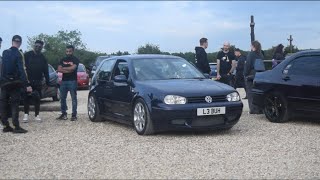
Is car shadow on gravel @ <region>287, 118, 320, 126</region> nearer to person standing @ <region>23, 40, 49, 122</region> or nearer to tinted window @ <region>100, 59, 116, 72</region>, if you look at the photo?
tinted window @ <region>100, 59, 116, 72</region>

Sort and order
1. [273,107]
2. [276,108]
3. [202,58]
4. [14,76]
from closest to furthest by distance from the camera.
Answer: [14,76], [276,108], [273,107], [202,58]

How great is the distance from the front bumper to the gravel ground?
7.4 inches

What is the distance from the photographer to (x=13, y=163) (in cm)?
661

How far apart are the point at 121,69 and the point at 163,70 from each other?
905mm

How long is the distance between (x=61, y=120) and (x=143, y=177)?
5.91 m

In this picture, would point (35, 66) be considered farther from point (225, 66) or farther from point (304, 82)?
point (304, 82)

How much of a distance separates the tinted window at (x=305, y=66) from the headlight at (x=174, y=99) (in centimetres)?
285

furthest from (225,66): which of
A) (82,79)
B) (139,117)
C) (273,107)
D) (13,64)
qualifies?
(82,79)

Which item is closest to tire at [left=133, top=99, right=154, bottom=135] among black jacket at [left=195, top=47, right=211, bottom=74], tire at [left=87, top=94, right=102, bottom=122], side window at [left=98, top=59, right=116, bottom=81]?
side window at [left=98, top=59, right=116, bottom=81]

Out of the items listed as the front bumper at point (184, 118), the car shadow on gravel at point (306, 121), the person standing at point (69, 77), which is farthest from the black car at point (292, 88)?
the person standing at point (69, 77)

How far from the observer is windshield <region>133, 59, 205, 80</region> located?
943 cm

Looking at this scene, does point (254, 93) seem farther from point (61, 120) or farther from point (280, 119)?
point (61, 120)

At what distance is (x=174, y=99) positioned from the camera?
8.34 m

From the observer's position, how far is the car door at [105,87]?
1025 centimetres
